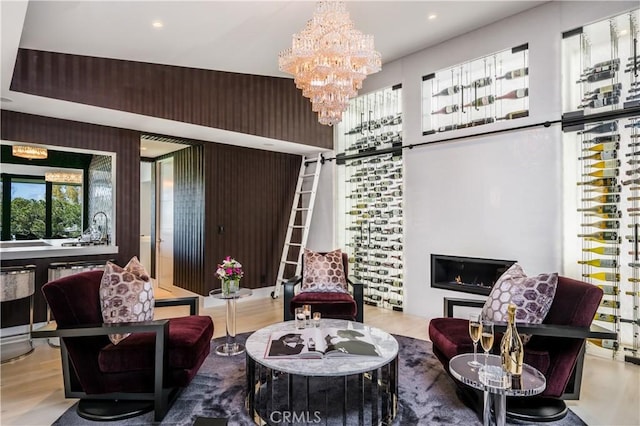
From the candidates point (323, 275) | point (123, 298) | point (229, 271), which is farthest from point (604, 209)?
point (123, 298)

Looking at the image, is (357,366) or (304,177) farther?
(304,177)

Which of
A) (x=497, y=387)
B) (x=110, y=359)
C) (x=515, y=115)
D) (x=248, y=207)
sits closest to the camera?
(x=497, y=387)

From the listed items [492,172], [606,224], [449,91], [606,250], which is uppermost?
[449,91]

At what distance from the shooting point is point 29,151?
13.3 feet

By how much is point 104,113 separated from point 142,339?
2.72 metres

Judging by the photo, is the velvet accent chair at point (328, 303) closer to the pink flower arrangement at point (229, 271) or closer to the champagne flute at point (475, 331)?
the pink flower arrangement at point (229, 271)

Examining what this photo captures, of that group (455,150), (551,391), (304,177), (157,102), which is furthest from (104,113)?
(551,391)

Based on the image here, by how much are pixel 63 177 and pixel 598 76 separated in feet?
20.8

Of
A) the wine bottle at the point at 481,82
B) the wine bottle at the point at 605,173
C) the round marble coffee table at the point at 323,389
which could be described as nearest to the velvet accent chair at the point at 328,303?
the round marble coffee table at the point at 323,389

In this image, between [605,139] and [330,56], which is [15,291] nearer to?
[330,56]

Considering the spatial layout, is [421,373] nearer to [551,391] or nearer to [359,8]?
[551,391]

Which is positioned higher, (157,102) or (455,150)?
(157,102)

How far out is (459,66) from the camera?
448cm

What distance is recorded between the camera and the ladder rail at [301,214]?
19.2 ft
